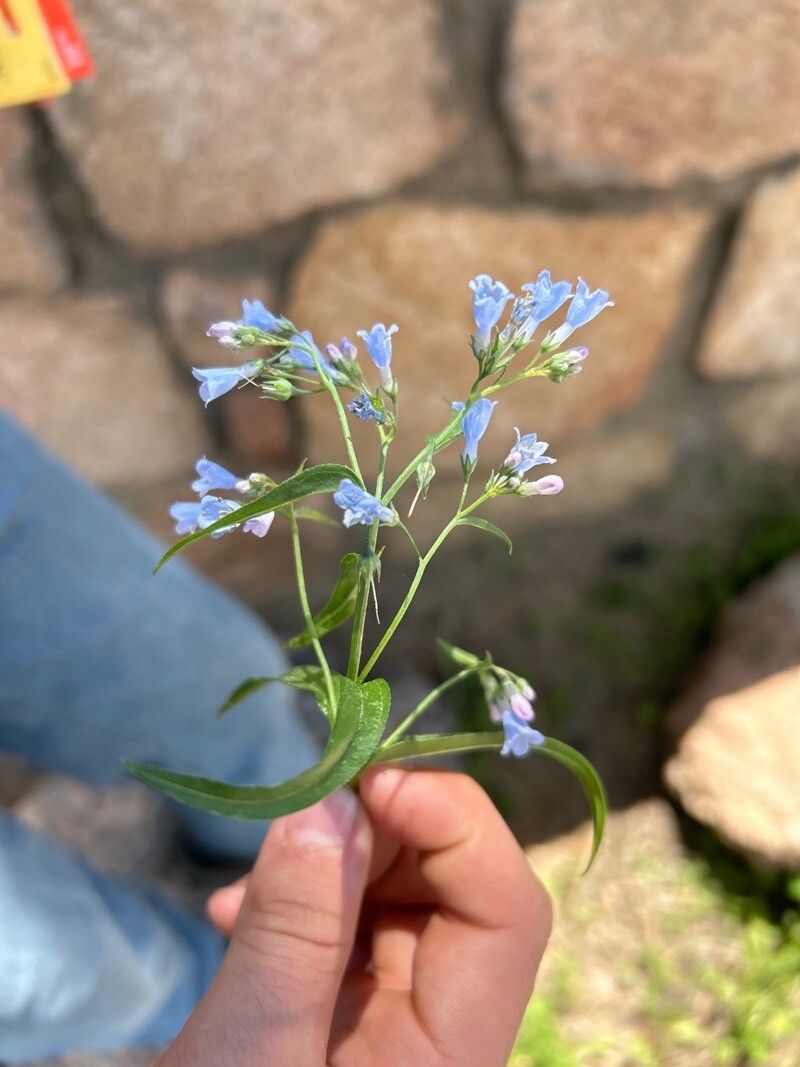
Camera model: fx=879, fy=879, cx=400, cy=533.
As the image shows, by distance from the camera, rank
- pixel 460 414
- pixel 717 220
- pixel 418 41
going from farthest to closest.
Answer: pixel 717 220 < pixel 418 41 < pixel 460 414

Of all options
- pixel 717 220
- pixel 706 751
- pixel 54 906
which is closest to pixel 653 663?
pixel 706 751

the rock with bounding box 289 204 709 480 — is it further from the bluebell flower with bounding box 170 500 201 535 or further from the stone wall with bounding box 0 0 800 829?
the bluebell flower with bounding box 170 500 201 535

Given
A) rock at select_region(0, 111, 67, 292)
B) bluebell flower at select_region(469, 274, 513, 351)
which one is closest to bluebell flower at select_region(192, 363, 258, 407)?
bluebell flower at select_region(469, 274, 513, 351)

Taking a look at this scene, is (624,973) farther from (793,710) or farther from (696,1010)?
(793,710)

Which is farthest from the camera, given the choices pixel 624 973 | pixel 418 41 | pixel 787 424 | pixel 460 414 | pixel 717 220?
pixel 787 424

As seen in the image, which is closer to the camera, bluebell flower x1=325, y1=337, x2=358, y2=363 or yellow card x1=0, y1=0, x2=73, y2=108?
bluebell flower x1=325, y1=337, x2=358, y2=363

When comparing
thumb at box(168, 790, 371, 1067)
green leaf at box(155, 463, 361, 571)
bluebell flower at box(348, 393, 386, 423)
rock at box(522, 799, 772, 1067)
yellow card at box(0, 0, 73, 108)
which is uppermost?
yellow card at box(0, 0, 73, 108)

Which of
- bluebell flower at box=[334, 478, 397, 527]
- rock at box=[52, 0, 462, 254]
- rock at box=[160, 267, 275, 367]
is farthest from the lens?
rock at box=[160, 267, 275, 367]

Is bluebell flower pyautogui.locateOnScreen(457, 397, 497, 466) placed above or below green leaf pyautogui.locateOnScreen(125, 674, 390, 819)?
above

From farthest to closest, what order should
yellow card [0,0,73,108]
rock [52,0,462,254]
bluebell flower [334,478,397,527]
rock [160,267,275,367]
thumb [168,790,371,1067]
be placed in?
rock [160,267,275,367], rock [52,0,462,254], yellow card [0,0,73,108], thumb [168,790,371,1067], bluebell flower [334,478,397,527]
